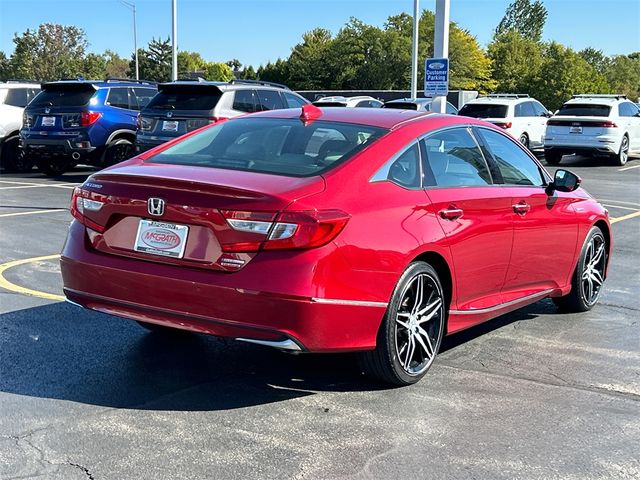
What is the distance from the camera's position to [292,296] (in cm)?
382

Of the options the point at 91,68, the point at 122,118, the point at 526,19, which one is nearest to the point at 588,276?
the point at 122,118

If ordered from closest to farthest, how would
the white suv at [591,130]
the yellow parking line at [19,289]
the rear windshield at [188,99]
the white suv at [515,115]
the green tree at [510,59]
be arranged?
the yellow parking line at [19,289]
the rear windshield at [188,99]
the white suv at [591,130]
the white suv at [515,115]
the green tree at [510,59]

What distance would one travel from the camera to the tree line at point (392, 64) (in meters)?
52.1

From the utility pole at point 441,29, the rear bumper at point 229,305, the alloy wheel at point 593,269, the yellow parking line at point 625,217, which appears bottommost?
the yellow parking line at point 625,217

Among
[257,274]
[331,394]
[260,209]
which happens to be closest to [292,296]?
[257,274]

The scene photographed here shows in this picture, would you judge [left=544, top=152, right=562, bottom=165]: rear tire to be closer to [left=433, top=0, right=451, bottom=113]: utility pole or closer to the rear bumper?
[left=433, top=0, right=451, bottom=113]: utility pole

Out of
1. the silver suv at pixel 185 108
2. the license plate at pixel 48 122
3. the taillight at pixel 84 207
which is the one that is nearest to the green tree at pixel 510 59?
the license plate at pixel 48 122

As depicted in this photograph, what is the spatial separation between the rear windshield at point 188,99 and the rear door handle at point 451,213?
29.6ft

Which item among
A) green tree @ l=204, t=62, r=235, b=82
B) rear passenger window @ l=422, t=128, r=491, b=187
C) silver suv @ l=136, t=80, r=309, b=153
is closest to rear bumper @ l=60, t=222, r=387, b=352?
rear passenger window @ l=422, t=128, r=491, b=187

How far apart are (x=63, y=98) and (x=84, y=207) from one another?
37.8ft

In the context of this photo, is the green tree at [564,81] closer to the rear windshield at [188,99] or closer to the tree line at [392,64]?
the tree line at [392,64]

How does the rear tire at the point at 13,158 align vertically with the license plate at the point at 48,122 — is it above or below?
below

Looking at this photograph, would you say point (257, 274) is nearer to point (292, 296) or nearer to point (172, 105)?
point (292, 296)

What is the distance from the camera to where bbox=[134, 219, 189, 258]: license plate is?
4.04m
